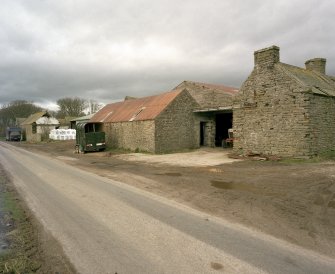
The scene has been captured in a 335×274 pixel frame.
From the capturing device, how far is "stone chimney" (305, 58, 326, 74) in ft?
74.2

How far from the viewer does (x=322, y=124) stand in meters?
17.0

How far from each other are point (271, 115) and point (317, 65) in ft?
26.2

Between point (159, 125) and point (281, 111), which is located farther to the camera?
point (159, 125)

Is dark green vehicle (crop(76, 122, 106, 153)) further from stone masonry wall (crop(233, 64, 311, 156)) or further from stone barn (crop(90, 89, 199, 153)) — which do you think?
stone masonry wall (crop(233, 64, 311, 156))

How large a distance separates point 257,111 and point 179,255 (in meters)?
15.2

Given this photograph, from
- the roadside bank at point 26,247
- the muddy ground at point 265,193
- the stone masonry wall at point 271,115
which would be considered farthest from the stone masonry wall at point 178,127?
the roadside bank at point 26,247

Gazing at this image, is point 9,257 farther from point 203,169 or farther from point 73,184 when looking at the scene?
point 203,169

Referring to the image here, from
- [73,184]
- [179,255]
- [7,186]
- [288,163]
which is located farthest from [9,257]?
[288,163]

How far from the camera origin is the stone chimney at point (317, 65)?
22609mm

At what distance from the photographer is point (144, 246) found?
17.4 feet

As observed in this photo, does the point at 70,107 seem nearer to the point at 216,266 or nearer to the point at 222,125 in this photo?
the point at 222,125

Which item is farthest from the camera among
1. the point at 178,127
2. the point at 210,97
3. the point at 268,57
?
the point at 210,97

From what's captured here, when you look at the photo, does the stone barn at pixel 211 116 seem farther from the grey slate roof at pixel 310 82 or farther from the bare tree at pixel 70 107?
the bare tree at pixel 70 107

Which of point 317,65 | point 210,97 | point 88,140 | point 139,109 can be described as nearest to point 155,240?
point 317,65
